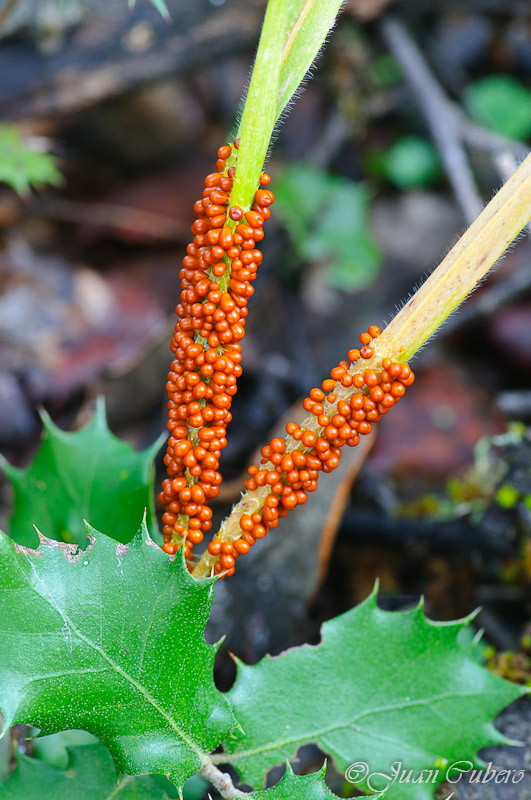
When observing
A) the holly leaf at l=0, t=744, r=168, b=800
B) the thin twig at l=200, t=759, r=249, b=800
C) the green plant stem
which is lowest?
the holly leaf at l=0, t=744, r=168, b=800

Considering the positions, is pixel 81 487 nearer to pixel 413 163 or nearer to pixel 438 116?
pixel 438 116

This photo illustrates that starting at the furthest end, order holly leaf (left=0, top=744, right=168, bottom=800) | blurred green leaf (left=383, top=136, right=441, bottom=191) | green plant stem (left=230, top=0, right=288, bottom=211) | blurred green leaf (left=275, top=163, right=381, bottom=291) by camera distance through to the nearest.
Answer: blurred green leaf (left=383, top=136, right=441, bottom=191) < blurred green leaf (left=275, top=163, right=381, bottom=291) < holly leaf (left=0, top=744, right=168, bottom=800) < green plant stem (left=230, top=0, right=288, bottom=211)

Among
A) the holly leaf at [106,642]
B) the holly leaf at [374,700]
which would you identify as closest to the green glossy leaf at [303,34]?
the holly leaf at [106,642]

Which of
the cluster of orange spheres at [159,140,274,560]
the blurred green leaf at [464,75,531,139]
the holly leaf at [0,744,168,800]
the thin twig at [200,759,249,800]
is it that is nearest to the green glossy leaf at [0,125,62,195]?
the cluster of orange spheres at [159,140,274,560]

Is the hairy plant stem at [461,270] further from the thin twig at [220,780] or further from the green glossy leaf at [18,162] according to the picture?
the green glossy leaf at [18,162]

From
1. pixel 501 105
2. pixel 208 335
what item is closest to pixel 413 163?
pixel 501 105

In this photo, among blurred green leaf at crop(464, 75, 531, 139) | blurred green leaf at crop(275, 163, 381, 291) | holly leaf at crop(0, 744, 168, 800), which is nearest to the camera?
holly leaf at crop(0, 744, 168, 800)

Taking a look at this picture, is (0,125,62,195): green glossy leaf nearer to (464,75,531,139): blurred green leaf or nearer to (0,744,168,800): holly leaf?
(0,744,168,800): holly leaf
